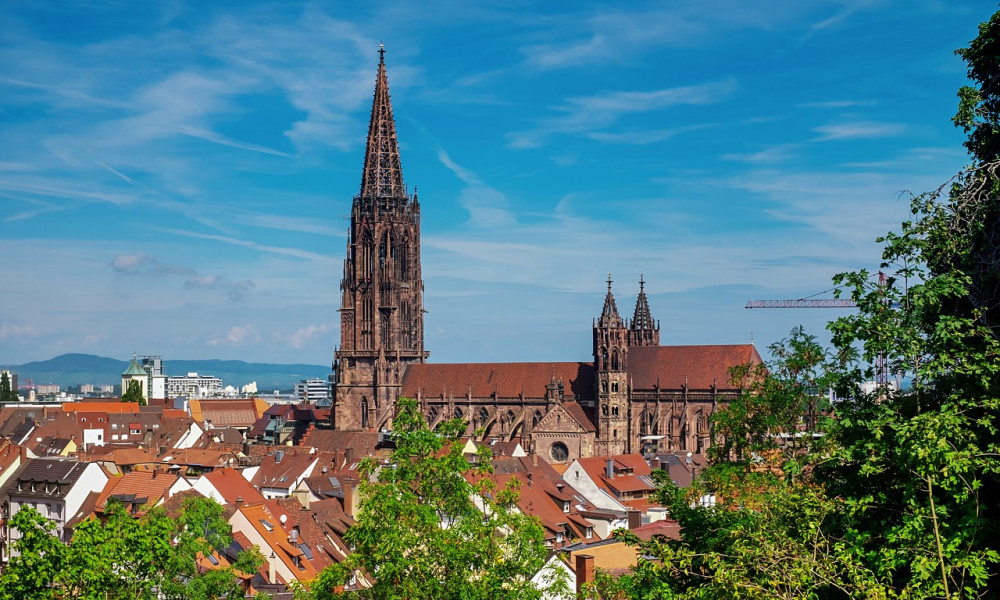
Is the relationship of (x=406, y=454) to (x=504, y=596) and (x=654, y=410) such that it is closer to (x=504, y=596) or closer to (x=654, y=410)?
(x=504, y=596)

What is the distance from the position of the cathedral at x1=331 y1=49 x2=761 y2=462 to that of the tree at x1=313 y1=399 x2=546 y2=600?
82.7m

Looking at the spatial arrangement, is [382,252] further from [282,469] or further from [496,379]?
[282,469]

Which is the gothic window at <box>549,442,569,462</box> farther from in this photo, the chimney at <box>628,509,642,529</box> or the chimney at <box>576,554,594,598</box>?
the chimney at <box>576,554,594,598</box>

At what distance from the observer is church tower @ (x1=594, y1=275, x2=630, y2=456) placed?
108 m

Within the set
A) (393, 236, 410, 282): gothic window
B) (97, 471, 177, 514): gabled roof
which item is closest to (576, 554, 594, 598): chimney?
(97, 471, 177, 514): gabled roof

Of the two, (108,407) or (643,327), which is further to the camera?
(108,407)

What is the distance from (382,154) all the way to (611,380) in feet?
125

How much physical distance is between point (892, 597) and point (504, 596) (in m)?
8.34

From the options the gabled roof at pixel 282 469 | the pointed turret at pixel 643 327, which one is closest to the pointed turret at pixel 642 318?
the pointed turret at pixel 643 327

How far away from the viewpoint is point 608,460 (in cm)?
8069

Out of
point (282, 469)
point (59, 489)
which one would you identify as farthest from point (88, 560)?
point (282, 469)

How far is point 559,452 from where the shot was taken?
10731 centimetres

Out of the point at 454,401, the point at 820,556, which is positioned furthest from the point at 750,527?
the point at 454,401

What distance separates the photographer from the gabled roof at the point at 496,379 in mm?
115125
